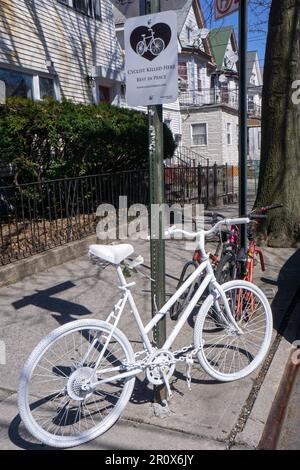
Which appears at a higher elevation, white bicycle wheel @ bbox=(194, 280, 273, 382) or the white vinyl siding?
the white vinyl siding


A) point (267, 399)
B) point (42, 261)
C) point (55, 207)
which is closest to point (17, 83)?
point (55, 207)

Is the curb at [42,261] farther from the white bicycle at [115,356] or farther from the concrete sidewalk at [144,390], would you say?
the white bicycle at [115,356]

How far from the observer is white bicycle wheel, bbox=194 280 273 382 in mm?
3443

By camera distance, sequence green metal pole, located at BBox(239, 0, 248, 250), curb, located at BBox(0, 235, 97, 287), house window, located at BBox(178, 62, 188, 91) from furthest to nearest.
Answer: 1. house window, located at BBox(178, 62, 188, 91)
2. curb, located at BBox(0, 235, 97, 287)
3. green metal pole, located at BBox(239, 0, 248, 250)

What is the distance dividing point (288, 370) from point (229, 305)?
0.77 metres

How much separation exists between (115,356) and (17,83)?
30.3ft

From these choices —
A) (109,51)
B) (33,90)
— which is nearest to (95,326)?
(33,90)

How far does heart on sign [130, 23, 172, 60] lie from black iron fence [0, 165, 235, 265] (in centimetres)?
352

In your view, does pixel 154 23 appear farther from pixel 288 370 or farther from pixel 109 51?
pixel 109 51

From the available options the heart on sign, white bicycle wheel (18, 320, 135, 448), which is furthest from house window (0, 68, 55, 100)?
white bicycle wheel (18, 320, 135, 448)

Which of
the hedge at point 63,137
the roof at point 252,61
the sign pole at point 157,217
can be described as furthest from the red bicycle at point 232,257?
the roof at point 252,61

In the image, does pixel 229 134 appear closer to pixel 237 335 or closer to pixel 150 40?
pixel 237 335

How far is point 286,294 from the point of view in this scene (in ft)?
17.9

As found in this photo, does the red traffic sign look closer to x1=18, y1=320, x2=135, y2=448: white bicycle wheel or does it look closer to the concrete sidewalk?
the concrete sidewalk
